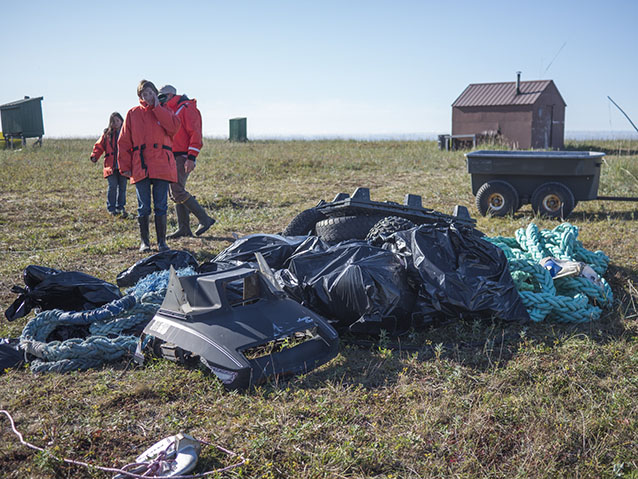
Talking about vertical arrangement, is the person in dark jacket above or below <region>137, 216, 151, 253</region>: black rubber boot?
above

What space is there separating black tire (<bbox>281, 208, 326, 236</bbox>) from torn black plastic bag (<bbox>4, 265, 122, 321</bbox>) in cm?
186

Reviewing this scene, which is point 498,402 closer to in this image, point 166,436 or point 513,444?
point 513,444

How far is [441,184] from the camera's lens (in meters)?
12.2

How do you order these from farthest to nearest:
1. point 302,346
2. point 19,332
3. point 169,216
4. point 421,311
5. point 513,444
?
point 169,216 < point 19,332 < point 421,311 < point 302,346 < point 513,444

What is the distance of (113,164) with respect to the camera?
8773mm

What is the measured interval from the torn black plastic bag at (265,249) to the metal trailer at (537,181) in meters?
4.36

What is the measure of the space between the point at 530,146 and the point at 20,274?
23.1 m

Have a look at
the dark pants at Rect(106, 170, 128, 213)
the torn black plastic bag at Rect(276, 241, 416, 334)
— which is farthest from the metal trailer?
the dark pants at Rect(106, 170, 128, 213)

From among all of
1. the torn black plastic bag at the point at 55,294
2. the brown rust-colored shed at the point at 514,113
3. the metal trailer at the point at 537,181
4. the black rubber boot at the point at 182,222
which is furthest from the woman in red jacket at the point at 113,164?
the brown rust-colored shed at the point at 514,113

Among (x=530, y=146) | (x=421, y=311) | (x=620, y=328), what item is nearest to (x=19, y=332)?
A: (x=421, y=311)

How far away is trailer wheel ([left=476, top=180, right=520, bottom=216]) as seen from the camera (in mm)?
7707

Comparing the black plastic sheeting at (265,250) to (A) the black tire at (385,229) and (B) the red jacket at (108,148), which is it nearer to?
(A) the black tire at (385,229)

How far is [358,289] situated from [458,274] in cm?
66

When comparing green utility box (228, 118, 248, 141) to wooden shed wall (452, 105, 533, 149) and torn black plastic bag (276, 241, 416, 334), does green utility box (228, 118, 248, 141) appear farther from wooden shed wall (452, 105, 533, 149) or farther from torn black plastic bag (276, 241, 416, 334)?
torn black plastic bag (276, 241, 416, 334)
